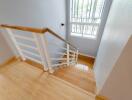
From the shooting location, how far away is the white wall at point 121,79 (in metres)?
0.83

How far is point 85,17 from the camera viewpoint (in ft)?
11.1

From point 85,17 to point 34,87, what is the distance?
2848 mm

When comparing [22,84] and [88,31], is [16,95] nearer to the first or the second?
[22,84]

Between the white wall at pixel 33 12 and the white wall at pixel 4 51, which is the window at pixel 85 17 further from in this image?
the white wall at pixel 4 51

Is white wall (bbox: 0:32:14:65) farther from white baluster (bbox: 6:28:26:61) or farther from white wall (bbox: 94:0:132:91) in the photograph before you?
white wall (bbox: 94:0:132:91)

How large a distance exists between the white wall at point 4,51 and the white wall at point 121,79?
1.95m

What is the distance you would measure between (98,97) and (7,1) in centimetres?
216

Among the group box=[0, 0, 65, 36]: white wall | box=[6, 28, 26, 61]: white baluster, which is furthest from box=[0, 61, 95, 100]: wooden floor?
box=[0, 0, 65, 36]: white wall

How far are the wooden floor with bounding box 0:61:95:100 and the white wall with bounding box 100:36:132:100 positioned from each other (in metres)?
0.32

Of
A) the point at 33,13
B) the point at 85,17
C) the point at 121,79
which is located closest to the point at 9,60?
the point at 33,13

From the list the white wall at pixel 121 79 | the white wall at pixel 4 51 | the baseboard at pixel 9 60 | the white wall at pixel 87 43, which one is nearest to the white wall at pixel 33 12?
the white wall at pixel 4 51

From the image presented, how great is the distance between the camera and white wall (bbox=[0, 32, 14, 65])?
1843 millimetres

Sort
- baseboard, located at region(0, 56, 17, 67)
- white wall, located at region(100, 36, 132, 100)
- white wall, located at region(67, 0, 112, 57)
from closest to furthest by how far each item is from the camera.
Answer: white wall, located at region(100, 36, 132, 100) < baseboard, located at region(0, 56, 17, 67) < white wall, located at region(67, 0, 112, 57)

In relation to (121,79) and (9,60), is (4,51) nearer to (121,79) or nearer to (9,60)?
(9,60)
